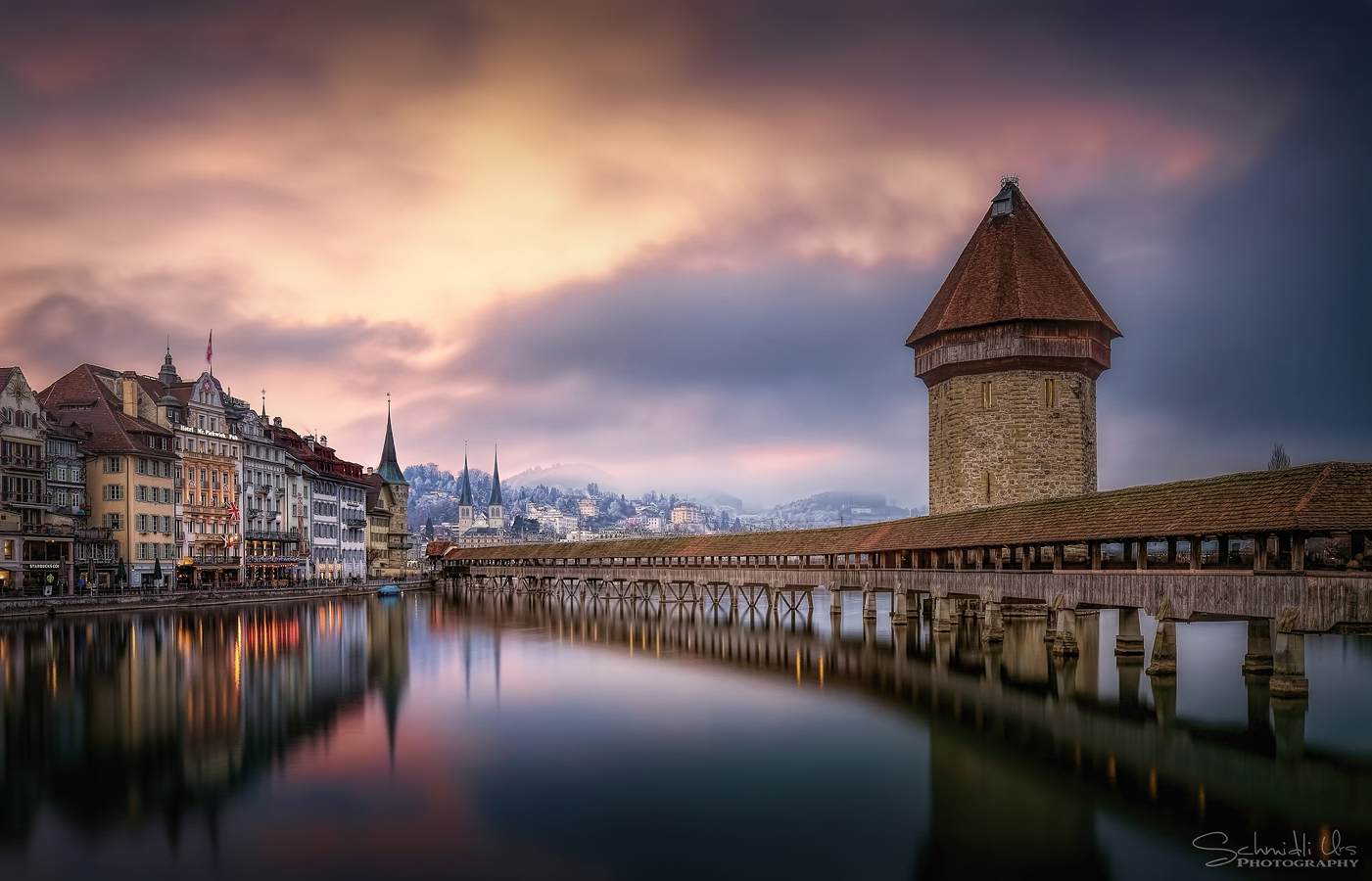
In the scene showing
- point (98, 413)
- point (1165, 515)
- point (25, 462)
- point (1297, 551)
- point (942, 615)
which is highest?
point (98, 413)

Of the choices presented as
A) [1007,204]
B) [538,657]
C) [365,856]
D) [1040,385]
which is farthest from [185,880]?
[1007,204]

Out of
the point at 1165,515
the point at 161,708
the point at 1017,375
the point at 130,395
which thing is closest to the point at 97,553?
the point at 130,395

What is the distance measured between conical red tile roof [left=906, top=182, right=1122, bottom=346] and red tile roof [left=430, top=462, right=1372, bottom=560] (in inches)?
406

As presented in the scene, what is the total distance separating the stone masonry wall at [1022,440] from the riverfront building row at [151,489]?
45.8 meters

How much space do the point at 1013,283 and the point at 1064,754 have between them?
2923 centimetres

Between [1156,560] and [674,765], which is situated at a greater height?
[1156,560]

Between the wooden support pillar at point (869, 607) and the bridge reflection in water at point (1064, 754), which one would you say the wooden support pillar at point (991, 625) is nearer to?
the bridge reflection in water at point (1064, 754)

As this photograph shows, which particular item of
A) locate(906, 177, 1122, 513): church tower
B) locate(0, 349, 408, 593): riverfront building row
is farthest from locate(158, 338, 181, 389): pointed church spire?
locate(906, 177, 1122, 513): church tower

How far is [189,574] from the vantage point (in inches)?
2434

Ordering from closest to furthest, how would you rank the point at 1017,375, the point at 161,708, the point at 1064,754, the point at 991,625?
the point at 1064,754 < the point at 161,708 < the point at 991,625 < the point at 1017,375

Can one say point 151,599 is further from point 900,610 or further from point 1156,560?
point 1156,560

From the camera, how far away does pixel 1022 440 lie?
4066cm

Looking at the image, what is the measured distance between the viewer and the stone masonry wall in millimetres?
40531

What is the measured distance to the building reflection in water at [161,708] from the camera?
14609 mm
